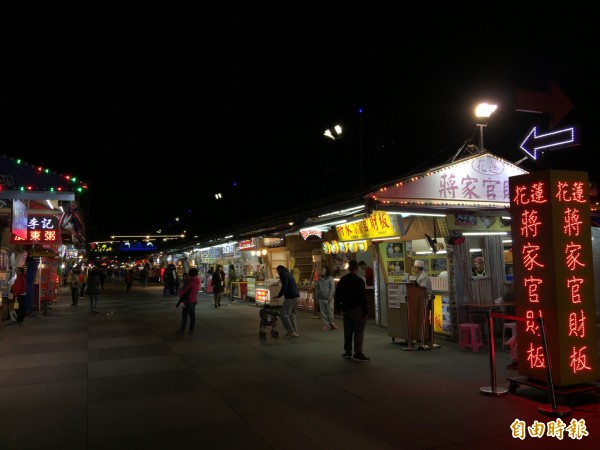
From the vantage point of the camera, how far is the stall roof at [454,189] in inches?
421

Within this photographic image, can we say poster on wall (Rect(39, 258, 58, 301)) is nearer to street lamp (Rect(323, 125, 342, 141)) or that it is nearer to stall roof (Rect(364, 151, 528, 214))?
street lamp (Rect(323, 125, 342, 141))

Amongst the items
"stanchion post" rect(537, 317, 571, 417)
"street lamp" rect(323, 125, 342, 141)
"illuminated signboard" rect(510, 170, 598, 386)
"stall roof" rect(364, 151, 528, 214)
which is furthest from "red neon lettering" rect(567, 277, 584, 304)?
"street lamp" rect(323, 125, 342, 141)

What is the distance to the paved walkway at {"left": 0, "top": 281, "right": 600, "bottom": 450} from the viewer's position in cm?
518

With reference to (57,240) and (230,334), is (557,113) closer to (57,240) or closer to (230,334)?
(230,334)

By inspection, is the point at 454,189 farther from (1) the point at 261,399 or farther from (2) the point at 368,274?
(1) the point at 261,399

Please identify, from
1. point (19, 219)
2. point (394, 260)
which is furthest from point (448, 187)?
point (19, 219)

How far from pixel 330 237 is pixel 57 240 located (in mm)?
9266

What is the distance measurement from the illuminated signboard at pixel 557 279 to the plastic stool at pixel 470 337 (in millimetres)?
3350

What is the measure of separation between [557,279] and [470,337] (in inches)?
176

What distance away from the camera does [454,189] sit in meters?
11.4

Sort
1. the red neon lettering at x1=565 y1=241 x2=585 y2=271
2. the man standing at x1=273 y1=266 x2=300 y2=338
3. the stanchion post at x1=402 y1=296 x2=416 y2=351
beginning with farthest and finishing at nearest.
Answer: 1. the man standing at x1=273 y1=266 x2=300 y2=338
2. the stanchion post at x1=402 y1=296 x2=416 y2=351
3. the red neon lettering at x1=565 y1=241 x2=585 y2=271

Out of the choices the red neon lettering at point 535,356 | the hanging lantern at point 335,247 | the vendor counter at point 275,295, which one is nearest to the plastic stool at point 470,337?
the red neon lettering at point 535,356

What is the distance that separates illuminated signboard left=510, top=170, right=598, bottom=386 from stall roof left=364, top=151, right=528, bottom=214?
13.0ft

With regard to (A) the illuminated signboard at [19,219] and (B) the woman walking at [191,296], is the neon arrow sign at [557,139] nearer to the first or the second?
(B) the woman walking at [191,296]
